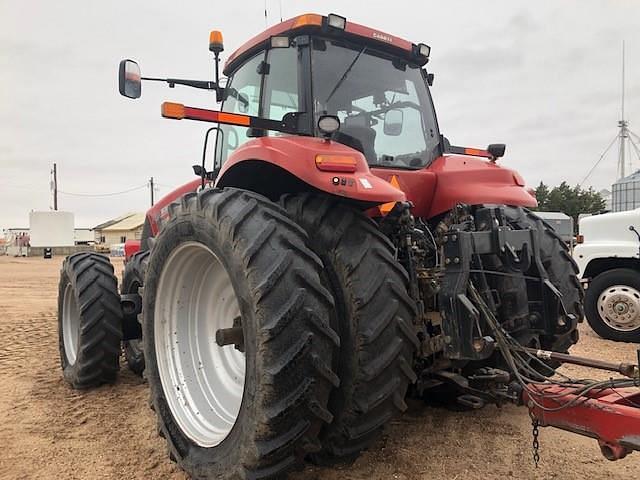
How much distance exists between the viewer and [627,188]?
26.1 metres

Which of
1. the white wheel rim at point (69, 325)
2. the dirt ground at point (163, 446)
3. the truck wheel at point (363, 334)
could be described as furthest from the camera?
the white wheel rim at point (69, 325)

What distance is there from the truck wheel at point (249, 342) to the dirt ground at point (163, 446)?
1.27ft

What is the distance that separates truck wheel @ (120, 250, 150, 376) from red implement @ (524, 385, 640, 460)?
3079 millimetres

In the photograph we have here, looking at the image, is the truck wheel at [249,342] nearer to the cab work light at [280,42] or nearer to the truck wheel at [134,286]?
the cab work light at [280,42]

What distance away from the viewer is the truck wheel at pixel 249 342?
2.22m

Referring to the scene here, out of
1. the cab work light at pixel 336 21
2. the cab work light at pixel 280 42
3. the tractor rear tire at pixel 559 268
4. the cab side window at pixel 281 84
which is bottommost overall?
the tractor rear tire at pixel 559 268

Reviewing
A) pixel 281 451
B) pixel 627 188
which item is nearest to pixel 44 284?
pixel 281 451

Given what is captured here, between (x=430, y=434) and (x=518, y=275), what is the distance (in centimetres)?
116

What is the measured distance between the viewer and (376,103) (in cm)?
356

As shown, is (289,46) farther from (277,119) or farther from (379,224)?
(379,224)

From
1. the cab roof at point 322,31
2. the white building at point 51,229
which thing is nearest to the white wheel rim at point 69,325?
the cab roof at point 322,31

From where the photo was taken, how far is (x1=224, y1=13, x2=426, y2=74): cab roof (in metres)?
3.20

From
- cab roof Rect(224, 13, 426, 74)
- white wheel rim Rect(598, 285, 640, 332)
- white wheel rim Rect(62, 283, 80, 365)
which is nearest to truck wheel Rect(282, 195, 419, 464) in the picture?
cab roof Rect(224, 13, 426, 74)

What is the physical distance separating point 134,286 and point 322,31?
2.73m
